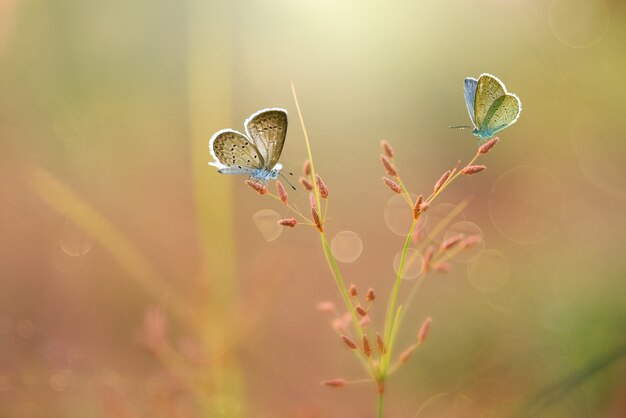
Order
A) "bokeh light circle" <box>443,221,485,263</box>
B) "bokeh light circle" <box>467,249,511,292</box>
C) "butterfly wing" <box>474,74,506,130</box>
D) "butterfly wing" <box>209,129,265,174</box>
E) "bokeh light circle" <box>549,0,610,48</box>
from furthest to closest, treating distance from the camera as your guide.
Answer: "bokeh light circle" <box>549,0,610,48</box>, "bokeh light circle" <box>443,221,485,263</box>, "bokeh light circle" <box>467,249,511,292</box>, "butterfly wing" <box>209,129,265,174</box>, "butterfly wing" <box>474,74,506,130</box>

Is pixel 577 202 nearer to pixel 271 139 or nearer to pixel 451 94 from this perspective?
pixel 451 94

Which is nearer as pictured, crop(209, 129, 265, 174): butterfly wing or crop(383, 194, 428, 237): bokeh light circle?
crop(209, 129, 265, 174): butterfly wing

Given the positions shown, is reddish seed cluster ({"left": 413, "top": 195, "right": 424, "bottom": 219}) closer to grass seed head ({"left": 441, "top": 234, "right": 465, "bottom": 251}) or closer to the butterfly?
grass seed head ({"left": 441, "top": 234, "right": 465, "bottom": 251})

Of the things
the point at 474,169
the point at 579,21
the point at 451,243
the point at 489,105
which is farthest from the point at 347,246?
the point at 474,169

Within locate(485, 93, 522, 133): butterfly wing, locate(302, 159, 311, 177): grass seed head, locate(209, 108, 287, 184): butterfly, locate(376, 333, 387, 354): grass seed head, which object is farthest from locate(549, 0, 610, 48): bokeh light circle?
locate(376, 333, 387, 354): grass seed head

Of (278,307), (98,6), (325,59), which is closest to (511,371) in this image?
(278,307)
